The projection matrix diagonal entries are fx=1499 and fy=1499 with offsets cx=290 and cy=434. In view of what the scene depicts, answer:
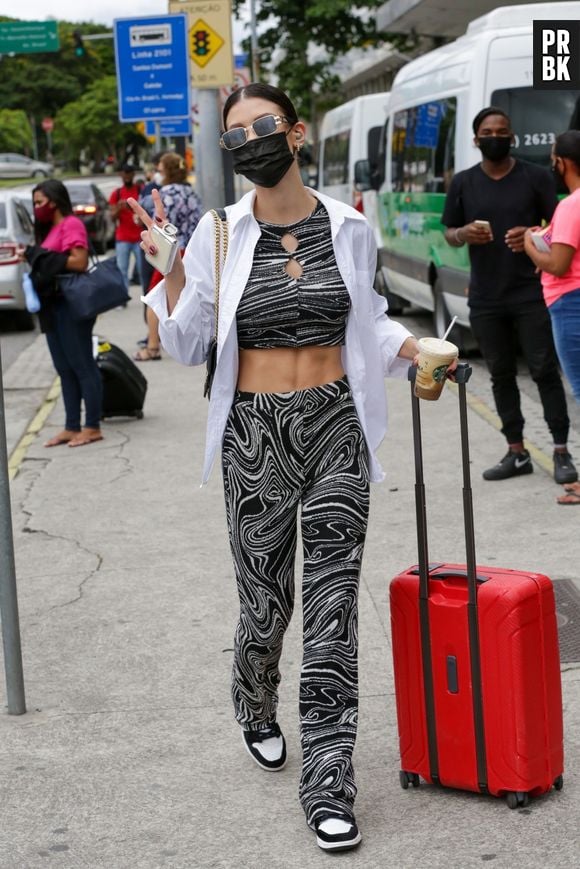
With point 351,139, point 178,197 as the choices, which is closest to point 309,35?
point 351,139

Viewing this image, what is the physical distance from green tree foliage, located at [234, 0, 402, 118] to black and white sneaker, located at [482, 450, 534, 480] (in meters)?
28.6

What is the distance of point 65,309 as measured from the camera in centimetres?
957

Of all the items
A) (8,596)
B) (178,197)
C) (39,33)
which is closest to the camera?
(8,596)

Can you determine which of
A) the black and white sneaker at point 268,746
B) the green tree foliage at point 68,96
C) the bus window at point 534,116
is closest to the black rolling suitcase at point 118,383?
the bus window at point 534,116

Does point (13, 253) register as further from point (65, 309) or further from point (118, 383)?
point (65, 309)

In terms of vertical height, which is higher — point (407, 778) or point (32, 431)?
point (407, 778)

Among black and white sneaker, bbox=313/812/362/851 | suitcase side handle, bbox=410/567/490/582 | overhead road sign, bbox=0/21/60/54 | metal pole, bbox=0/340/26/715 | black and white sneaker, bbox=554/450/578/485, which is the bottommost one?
black and white sneaker, bbox=554/450/578/485

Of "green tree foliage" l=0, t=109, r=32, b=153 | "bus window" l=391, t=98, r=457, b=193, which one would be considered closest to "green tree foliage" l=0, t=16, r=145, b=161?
"green tree foliage" l=0, t=109, r=32, b=153

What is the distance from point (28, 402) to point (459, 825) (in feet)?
29.7

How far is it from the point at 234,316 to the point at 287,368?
0.20 metres

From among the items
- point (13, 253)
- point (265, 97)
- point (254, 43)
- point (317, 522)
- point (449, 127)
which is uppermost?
point (254, 43)

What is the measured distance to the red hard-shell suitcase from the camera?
385 cm

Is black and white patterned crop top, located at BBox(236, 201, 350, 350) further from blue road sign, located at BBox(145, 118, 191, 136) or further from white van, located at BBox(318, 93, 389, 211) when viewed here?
Result: blue road sign, located at BBox(145, 118, 191, 136)

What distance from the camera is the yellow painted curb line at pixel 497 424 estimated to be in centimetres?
828
